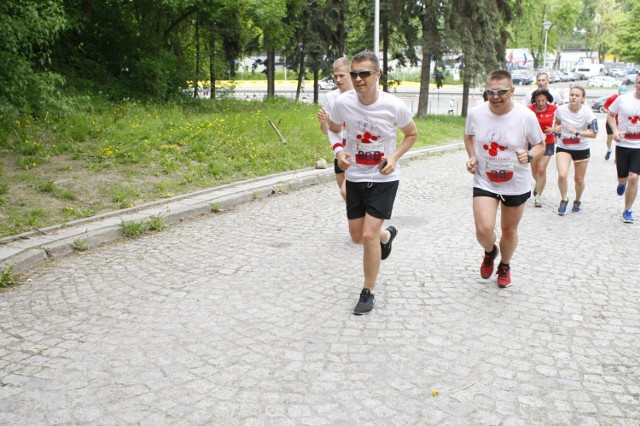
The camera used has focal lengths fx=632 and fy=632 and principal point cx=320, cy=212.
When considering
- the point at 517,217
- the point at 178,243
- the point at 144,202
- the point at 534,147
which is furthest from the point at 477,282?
the point at 144,202

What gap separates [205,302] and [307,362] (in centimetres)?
162

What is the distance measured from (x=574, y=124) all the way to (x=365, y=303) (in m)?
5.98

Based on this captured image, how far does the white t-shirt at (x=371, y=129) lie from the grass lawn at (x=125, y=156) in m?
4.61

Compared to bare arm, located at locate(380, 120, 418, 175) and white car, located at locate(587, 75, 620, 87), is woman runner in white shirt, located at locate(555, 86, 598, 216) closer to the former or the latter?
bare arm, located at locate(380, 120, 418, 175)

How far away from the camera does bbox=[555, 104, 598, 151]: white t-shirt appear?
31.4 ft

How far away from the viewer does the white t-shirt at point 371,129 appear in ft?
17.4

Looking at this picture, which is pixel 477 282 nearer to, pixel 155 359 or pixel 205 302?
pixel 205 302

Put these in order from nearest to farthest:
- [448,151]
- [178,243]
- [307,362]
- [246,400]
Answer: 1. [246,400]
2. [307,362]
3. [178,243]
4. [448,151]

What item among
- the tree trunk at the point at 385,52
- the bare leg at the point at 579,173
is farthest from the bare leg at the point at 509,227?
the tree trunk at the point at 385,52

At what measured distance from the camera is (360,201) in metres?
5.49

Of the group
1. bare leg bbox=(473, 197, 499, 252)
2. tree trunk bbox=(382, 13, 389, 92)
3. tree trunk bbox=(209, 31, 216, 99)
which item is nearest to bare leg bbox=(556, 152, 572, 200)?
bare leg bbox=(473, 197, 499, 252)

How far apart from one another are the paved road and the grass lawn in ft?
6.32

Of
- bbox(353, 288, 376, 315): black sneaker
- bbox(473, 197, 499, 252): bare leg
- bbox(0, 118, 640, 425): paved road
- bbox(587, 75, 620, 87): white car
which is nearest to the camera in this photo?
bbox(0, 118, 640, 425): paved road

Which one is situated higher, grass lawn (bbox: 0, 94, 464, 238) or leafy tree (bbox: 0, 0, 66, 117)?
leafy tree (bbox: 0, 0, 66, 117)
